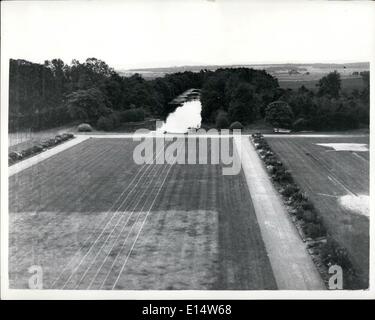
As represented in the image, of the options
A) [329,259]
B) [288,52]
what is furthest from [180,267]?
[288,52]

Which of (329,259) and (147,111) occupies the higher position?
(147,111)

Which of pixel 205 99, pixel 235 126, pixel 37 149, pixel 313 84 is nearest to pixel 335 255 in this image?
pixel 37 149

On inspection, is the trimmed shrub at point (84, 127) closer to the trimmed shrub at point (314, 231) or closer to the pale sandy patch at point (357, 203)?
the pale sandy patch at point (357, 203)

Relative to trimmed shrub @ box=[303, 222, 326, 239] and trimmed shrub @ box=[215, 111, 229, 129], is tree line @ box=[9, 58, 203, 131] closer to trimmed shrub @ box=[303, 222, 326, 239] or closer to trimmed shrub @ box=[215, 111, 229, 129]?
trimmed shrub @ box=[215, 111, 229, 129]

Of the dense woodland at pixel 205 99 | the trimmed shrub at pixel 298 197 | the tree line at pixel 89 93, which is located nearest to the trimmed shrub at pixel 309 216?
the trimmed shrub at pixel 298 197

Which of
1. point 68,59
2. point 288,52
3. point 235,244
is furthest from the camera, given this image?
point 68,59

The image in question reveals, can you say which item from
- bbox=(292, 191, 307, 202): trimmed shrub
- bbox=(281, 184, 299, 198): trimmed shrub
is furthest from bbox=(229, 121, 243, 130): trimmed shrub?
bbox=(292, 191, 307, 202): trimmed shrub

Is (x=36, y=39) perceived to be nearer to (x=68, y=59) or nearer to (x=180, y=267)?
(x=68, y=59)
